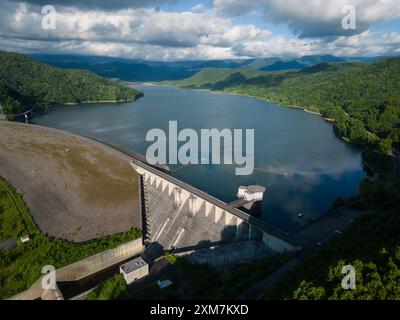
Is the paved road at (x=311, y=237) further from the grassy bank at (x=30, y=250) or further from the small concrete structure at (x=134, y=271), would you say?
the grassy bank at (x=30, y=250)

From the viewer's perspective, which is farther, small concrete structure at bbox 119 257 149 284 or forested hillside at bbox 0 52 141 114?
forested hillside at bbox 0 52 141 114

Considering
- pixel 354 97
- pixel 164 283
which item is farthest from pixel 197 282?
pixel 354 97

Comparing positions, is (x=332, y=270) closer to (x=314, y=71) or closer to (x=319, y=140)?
(x=319, y=140)

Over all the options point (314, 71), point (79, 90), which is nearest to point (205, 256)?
point (79, 90)

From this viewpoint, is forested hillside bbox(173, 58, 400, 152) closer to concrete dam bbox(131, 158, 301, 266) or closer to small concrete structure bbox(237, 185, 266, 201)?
small concrete structure bbox(237, 185, 266, 201)

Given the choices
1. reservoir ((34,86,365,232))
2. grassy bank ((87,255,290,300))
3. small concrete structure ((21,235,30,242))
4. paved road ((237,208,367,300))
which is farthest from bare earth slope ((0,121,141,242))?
paved road ((237,208,367,300))
